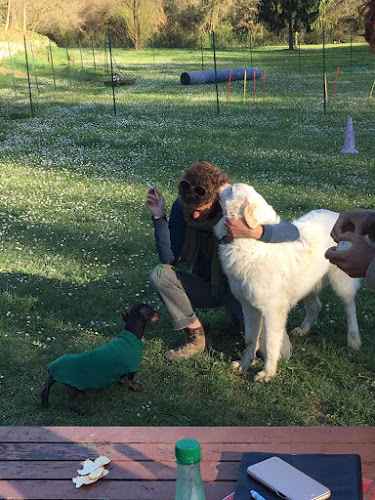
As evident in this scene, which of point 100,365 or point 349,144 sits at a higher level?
point 349,144

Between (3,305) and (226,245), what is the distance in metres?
2.49

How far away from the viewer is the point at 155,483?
2113 millimetres

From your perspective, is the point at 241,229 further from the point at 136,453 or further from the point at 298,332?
the point at 136,453

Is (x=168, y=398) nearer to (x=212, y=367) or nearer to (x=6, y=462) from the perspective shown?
(x=212, y=367)

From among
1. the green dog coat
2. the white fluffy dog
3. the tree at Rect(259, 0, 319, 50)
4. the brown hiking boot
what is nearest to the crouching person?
the brown hiking boot

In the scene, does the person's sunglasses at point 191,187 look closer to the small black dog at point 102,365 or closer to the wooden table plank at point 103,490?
the small black dog at point 102,365

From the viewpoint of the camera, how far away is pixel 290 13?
163 ft

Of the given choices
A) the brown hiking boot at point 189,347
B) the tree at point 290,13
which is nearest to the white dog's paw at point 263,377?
the brown hiking boot at point 189,347

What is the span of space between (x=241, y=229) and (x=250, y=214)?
114mm

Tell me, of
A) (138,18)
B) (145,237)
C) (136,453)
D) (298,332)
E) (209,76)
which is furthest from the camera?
(138,18)

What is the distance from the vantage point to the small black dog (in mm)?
3710

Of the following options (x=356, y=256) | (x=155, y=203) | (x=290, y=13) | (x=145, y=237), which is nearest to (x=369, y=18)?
(x=356, y=256)

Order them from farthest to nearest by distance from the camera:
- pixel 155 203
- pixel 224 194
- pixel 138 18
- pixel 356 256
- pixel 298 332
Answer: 1. pixel 138 18
2. pixel 298 332
3. pixel 155 203
4. pixel 224 194
5. pixel 356 256

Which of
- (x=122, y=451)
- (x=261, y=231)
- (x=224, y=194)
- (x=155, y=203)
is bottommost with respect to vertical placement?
(x=122, y=451)
